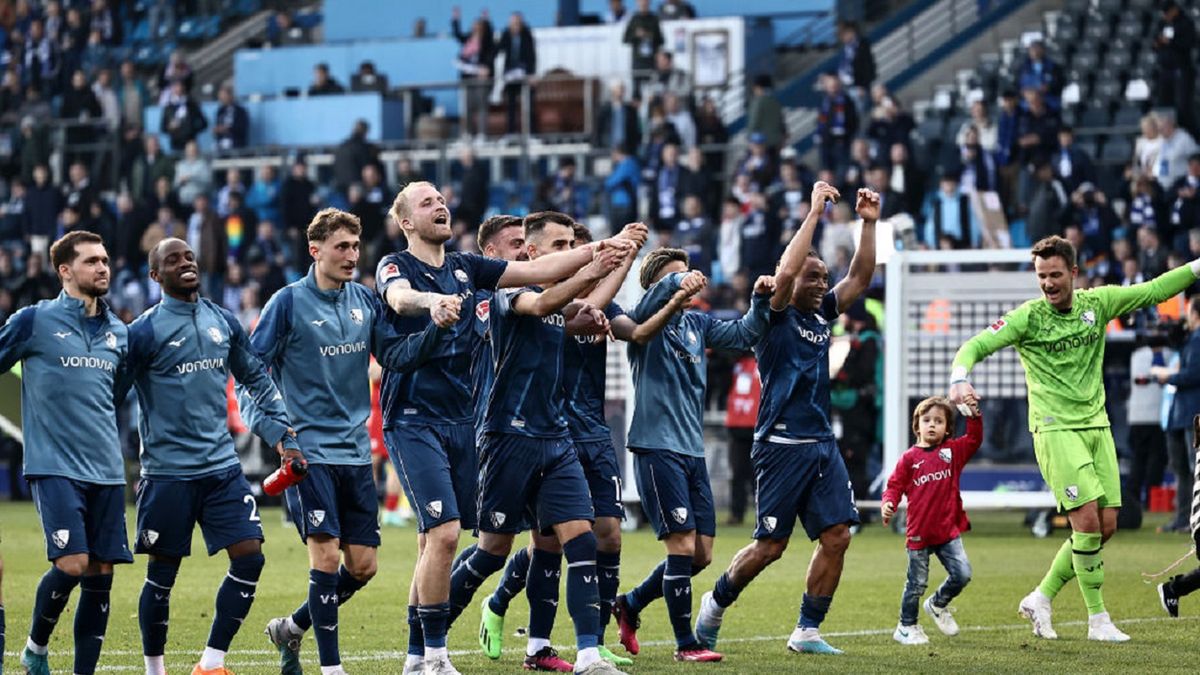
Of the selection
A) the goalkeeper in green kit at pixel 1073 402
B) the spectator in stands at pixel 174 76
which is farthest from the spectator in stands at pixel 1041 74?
the goalkeeper in green kit at pixel 1073 402

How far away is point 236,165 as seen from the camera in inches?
1300

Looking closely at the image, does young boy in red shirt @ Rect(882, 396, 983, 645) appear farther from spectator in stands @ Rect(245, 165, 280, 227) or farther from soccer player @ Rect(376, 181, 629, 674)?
spectator in stands @ Rect(245, 165, 280, 227)

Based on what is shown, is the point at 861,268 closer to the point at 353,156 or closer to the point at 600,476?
the point at 600,476

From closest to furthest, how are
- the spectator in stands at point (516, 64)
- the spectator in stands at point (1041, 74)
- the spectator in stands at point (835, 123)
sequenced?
the spectator in stands at point (1041, 74) → the spectator in stands at point (835, 123) → the spectator in stands at point (516, 64)

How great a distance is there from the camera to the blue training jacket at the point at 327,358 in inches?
395

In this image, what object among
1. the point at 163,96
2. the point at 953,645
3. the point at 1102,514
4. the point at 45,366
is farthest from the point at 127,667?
the point at 163,96

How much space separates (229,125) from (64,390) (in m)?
23.9

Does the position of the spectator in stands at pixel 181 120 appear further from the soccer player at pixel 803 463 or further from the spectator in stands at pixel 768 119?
the soccer player at pixel 803 463

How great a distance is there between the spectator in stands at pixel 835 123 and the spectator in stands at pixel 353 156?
264 inches

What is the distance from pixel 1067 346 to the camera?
11.9 metres

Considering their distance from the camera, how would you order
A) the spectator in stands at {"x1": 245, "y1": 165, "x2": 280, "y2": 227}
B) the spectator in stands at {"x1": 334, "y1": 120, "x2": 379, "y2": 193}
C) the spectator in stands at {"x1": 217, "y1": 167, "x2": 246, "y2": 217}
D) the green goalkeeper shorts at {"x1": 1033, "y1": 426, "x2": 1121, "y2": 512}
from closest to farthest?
the green goalkeeper shorts at {"x1": 1033, "y1": 426, "x2": 1121, "y2": 512}, the spectator in stands at {"x1": 334, "y1": 120, "x2": 379, "y2": 193}, the spectator in stands at {"x1": 217, "y1": 167, "x2": 246, "y2": 217}, the spectator in stands at {"x1": 245, "y1": 165, "x2": 280, "y2": 227}

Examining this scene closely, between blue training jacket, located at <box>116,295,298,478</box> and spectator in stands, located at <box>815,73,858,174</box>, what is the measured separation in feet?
57.2

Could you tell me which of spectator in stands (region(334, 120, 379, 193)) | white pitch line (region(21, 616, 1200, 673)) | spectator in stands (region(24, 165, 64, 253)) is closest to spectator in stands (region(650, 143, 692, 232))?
spectator in stands (region(334, 120, 379, 193))

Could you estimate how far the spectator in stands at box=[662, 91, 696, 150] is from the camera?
28.9m
